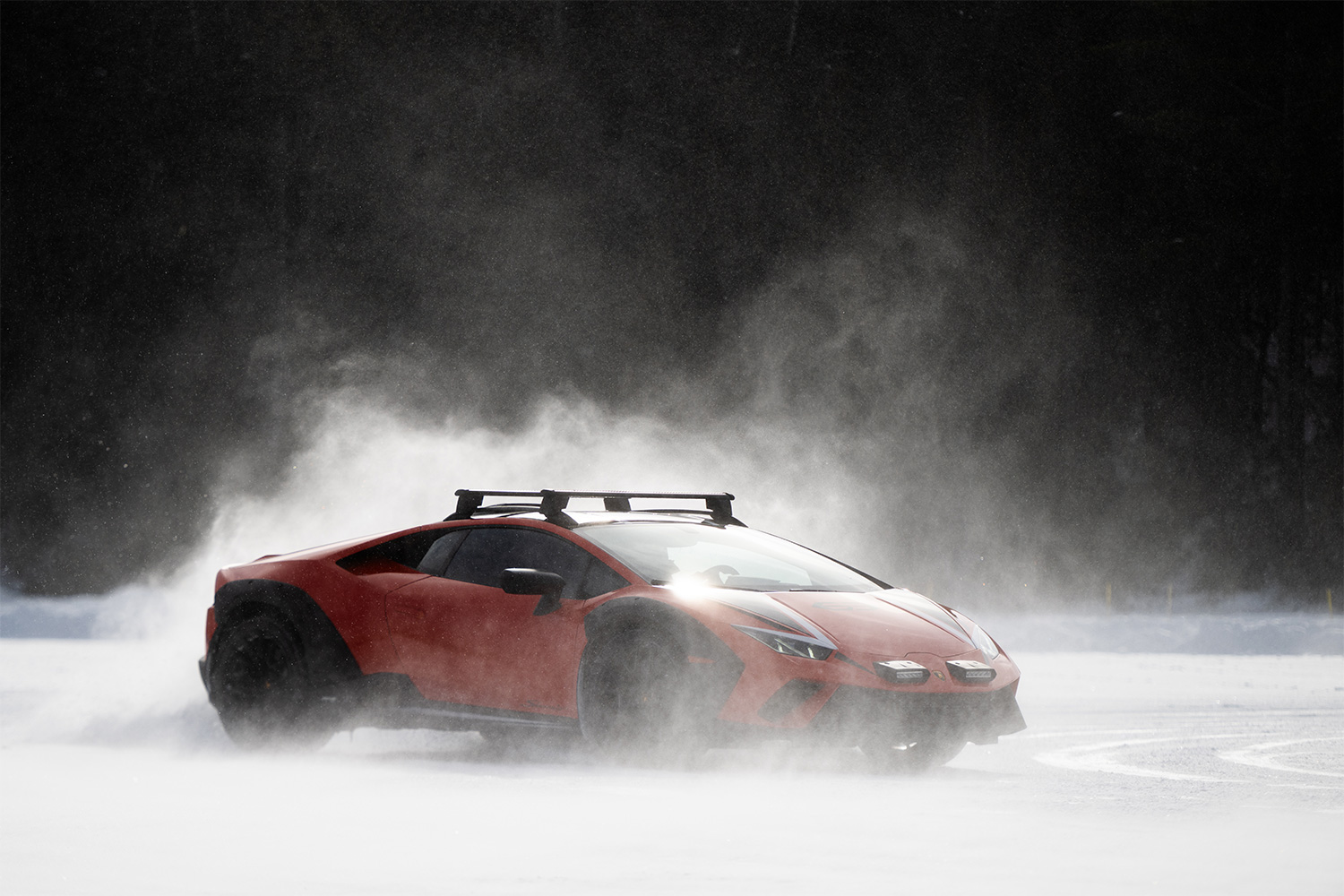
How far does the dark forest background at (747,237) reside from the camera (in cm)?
2384

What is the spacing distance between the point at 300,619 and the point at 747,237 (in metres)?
16.6

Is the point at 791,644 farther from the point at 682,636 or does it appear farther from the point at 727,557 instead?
the point at 727,557

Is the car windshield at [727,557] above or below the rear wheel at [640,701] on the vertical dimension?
above

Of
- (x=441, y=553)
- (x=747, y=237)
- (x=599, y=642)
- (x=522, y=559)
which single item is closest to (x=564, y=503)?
(x=522, y=559)

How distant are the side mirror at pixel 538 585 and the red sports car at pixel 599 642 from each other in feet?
0.03

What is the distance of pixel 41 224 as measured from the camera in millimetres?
23812

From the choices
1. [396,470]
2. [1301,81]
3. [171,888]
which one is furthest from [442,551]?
[1301,81]

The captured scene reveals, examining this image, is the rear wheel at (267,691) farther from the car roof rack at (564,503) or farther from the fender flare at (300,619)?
the car roof rack at (564,503)

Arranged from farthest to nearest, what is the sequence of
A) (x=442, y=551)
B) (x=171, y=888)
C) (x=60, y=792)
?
(x=442, y=551), (x=60, y=792), (x=171, y=888)

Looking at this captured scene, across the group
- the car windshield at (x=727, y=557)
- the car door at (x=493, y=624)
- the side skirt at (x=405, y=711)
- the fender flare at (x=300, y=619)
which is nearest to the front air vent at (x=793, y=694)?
the car windshield at (x=727, y=557)

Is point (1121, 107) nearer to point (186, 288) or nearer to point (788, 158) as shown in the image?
point (788, 158)

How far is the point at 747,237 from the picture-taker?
24109 millimetres

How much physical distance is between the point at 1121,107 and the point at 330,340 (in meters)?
11.9

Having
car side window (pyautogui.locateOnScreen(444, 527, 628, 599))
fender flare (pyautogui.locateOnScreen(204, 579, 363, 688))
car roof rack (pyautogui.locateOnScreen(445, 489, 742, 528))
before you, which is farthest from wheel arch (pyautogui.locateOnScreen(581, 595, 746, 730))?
fender flare (pyautogui.locateOnScreen(204, 579, 363, 688))
